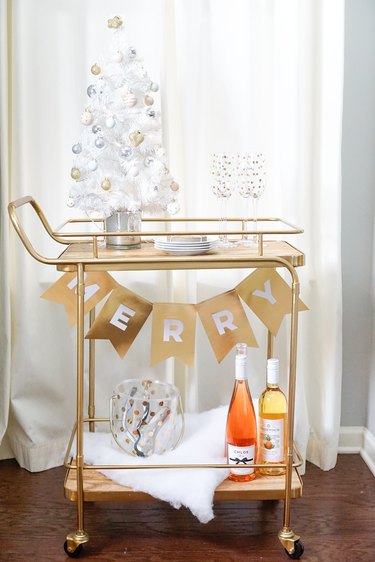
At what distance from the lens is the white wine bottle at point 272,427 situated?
2105 millimetres

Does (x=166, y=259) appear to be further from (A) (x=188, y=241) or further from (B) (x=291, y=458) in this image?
(B) (x=291, y=458)

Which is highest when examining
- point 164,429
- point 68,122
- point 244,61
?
point 244,61

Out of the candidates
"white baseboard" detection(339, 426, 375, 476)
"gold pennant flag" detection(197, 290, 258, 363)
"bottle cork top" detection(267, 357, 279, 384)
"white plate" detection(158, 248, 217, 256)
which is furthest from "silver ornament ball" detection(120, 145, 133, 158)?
"white baseboard" detection(339, 426, 375, 476)

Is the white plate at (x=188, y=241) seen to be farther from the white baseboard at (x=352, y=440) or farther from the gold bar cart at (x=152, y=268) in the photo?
the white baseboard at (x=352, y=440)

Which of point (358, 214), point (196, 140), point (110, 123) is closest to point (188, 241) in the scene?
point (110, 123)

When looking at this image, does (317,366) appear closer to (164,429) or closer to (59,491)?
(164,429)

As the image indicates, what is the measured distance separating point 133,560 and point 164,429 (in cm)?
34

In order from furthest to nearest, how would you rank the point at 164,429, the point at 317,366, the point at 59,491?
the point at 317,366 < the point at 59,491 < the point at 164,429

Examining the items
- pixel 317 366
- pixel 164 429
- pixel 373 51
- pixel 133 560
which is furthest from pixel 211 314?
pixel 373 51

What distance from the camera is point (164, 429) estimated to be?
7.15ft

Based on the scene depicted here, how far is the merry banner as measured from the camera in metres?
2.23

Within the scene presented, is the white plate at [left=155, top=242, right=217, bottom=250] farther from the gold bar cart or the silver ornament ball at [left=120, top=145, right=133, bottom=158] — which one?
the silver ornament ball at [left=120, top=145, right=133, bottom=158]

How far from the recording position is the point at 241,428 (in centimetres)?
214

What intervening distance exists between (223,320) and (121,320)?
11.1 inches
